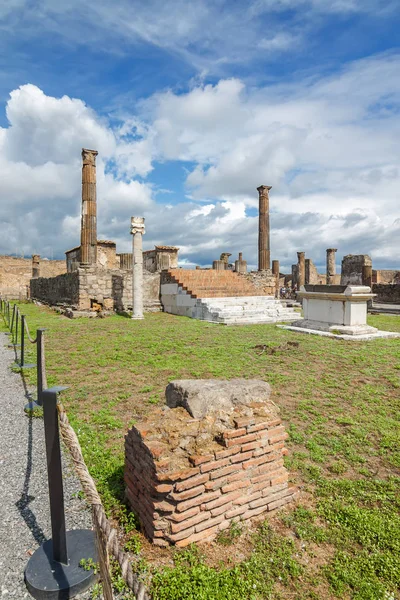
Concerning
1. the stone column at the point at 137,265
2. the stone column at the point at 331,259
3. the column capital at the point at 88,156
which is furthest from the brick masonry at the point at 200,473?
the stone column at the point at 331,259

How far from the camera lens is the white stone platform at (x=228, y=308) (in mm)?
13375

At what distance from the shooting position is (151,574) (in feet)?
7.19

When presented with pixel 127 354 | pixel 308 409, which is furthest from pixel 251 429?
pixel 127 354

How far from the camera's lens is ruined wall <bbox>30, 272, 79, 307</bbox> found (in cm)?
1648

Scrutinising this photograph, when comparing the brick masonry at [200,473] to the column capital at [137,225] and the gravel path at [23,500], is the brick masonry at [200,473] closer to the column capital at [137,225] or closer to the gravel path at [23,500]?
the gravel path at [23,500]

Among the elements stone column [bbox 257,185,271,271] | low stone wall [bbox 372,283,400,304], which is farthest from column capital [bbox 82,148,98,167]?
low stone wall [bbox 372,283,400,304]

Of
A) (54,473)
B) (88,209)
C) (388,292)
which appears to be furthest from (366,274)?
(54,473)

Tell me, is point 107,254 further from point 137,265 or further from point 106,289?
point 137,265

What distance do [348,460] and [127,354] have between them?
517cm

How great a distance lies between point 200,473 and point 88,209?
1596 cm

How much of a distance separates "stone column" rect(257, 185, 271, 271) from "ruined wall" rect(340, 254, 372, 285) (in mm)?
5162

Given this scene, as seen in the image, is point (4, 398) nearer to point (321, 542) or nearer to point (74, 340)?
point (74, 340)

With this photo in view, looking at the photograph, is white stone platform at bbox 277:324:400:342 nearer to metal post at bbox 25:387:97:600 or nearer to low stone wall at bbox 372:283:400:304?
metal post at bbox 25:387:97:600

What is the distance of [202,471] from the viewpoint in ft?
8.22
